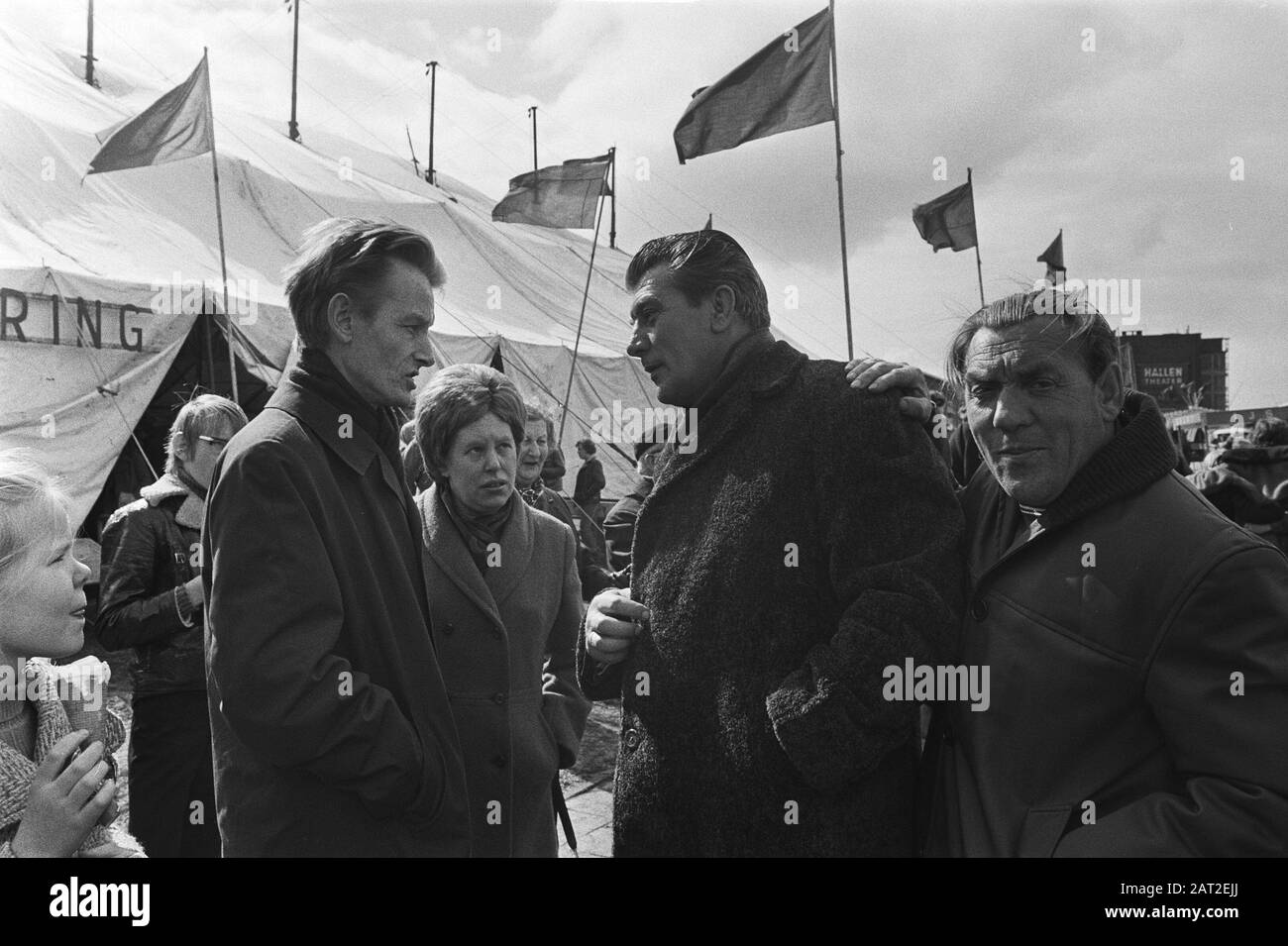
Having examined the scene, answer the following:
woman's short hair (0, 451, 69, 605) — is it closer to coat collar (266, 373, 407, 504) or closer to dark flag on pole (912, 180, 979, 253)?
coat collar (266, 373, 407, 504)

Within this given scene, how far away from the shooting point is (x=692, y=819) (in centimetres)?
162

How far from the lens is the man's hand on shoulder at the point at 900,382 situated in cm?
151

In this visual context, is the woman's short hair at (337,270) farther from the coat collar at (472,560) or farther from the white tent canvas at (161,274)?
the white tent canvas at (161,274)

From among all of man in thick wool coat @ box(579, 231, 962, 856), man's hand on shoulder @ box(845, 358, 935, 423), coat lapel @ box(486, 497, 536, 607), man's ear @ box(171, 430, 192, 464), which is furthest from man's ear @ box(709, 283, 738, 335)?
man's ear @ box(171, 430, 192, 464)

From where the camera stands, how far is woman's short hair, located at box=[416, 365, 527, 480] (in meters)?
2.28

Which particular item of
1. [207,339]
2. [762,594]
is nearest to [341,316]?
[762,594]

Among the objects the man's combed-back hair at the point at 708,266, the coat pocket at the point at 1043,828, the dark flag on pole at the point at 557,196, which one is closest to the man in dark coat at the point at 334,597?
the man's combed-back hair at the point at 708,266

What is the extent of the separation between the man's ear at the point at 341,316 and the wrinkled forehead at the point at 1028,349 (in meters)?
1.08

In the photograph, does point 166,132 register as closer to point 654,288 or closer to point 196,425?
point 196,425

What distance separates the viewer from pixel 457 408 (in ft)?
7.48

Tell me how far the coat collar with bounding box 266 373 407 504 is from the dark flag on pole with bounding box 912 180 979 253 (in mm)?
9091

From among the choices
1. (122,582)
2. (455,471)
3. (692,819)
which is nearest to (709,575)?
(692,819)

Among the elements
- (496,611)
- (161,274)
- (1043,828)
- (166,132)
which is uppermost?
(166,132)

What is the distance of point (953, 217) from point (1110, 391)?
29.6 feet
